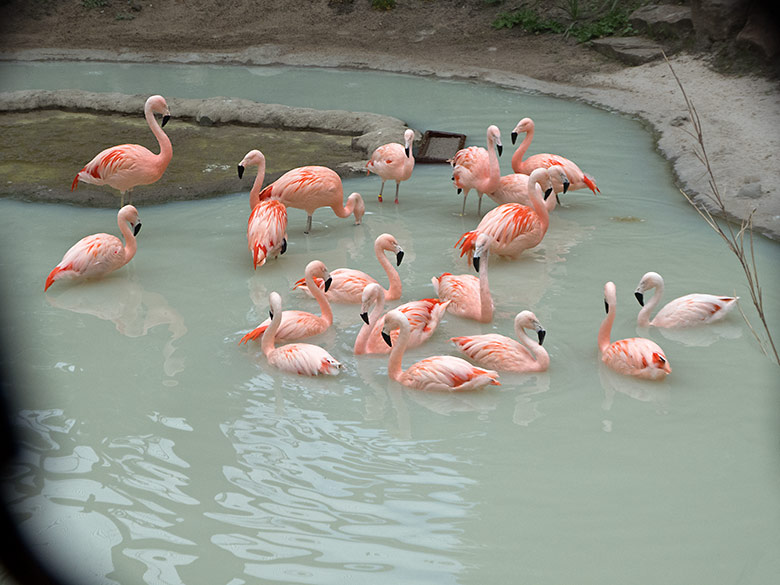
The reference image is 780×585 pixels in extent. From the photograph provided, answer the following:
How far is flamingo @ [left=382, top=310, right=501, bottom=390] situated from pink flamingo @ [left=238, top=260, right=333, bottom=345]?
48 cm

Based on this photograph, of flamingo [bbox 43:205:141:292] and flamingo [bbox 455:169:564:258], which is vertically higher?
flamingo [bbox 455:169:564:258]

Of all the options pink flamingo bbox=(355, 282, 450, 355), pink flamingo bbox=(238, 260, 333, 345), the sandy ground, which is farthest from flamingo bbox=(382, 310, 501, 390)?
the sandy ground

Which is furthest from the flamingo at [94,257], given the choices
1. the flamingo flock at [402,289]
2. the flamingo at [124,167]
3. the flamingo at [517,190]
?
the flamingo at [517,190]

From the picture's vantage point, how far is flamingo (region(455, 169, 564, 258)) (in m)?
4.46

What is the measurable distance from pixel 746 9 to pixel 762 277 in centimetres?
540

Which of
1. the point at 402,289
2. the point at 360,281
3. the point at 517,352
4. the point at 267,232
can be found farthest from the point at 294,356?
the point at 267,232

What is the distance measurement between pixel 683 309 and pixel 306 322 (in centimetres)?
168

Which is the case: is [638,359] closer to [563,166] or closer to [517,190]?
[517,190]

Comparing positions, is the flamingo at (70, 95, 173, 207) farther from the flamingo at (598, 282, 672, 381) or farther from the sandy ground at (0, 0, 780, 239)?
the flamingo at (598, 282, 672, 381)

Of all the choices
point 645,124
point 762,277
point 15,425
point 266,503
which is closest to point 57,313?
point 15,425

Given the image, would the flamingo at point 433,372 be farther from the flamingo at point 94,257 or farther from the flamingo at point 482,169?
the flamingo at point 482,169

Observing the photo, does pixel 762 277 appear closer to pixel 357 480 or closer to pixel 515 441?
pixel 515 441

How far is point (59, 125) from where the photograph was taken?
758cm

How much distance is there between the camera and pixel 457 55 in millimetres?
10109
